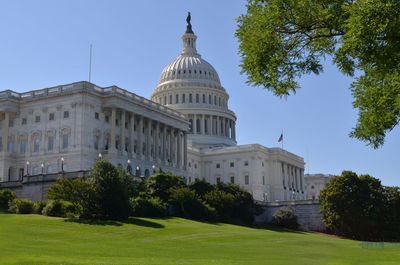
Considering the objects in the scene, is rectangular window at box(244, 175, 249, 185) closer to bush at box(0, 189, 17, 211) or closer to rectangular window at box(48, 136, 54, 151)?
rectangular window at box(48, 136, 54, 151)

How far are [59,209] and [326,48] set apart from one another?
4049cm

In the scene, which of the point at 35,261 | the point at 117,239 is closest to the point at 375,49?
the point at 35,261

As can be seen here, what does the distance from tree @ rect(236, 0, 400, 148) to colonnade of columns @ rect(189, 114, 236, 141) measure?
125 meters

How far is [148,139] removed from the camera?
332ft

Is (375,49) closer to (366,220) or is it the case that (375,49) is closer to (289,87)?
(289,87)

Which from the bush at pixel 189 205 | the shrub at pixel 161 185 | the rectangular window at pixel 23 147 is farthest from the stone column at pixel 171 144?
the bush at pixel 189 205

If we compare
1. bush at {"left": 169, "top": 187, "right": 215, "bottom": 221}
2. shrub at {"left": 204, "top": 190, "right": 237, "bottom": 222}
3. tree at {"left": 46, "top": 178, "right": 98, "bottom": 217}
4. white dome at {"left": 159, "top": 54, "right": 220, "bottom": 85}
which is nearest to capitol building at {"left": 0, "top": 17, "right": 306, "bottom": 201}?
shrub at {"left": 204, "top": 190, "right": 237, "bottom": 222}

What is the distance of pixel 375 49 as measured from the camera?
65.6 ft

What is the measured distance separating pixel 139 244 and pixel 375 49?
25.0 m

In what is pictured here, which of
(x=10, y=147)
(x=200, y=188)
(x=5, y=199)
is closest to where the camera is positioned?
(x=5, y=199)

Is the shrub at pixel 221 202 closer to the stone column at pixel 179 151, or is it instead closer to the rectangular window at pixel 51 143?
the rectangular window at pixel 51 143

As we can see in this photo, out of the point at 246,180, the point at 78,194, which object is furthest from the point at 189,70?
the point at 78,194

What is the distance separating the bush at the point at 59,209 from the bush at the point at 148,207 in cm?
696

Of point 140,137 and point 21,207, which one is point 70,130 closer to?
point 140,137
